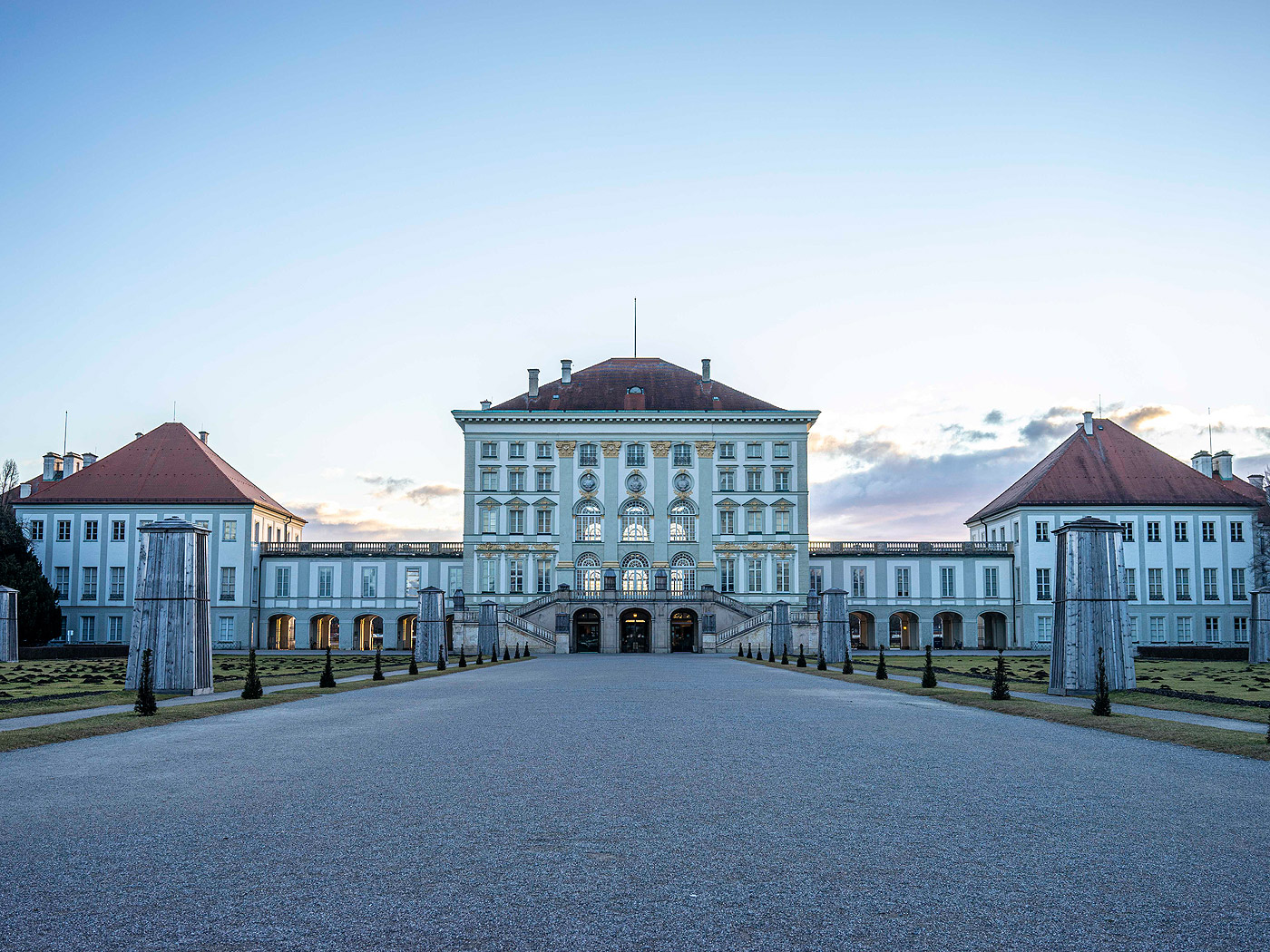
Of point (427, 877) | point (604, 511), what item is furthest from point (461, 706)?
point (604, 511)

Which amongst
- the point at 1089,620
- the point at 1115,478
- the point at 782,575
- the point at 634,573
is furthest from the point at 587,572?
the point at 1089,620

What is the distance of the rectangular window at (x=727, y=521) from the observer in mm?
75062

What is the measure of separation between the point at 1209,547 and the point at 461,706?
65.2m

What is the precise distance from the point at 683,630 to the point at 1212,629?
3444 cm

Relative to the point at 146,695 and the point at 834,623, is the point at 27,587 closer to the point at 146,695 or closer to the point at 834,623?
the point at 834,623

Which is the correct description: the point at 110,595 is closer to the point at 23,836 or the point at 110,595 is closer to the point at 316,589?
the point at 316,589

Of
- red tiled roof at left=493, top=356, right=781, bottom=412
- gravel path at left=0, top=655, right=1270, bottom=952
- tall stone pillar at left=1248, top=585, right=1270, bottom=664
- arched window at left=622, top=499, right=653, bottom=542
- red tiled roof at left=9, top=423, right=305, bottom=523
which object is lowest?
tall stone pillar at left=1248, top=585, right=1270, bottom=664

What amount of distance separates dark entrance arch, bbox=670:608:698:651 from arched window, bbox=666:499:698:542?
7.41 metres

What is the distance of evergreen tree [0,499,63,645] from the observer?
60062 mm

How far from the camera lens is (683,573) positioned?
74438mm

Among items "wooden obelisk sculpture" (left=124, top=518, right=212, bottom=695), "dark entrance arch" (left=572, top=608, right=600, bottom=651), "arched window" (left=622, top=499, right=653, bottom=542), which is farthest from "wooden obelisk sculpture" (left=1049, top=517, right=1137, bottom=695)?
"arched window" (left=622, top=499, right=653, bottom=542)

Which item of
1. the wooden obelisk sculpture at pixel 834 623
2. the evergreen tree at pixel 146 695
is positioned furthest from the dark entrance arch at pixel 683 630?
the evergreen tree at pixel 146 695

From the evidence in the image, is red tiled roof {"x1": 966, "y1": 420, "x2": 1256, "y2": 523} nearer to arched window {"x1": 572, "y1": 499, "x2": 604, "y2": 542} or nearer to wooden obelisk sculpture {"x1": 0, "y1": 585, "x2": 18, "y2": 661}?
arched window {"x1": 572, "y1": 499, "x2": 604, "y2": 542}

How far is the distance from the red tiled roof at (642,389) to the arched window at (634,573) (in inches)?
414
